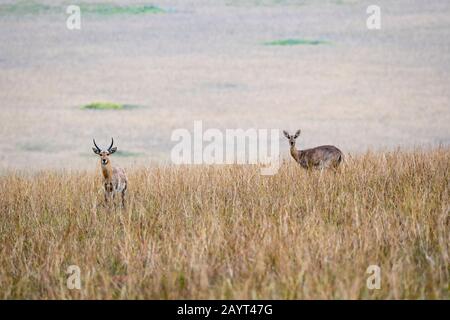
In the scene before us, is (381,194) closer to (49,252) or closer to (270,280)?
(270,280)

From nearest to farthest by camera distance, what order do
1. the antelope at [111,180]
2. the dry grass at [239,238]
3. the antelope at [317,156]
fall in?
the dry grass at [239,238] → the antelope at [111,180] → the antelope at [317,156]

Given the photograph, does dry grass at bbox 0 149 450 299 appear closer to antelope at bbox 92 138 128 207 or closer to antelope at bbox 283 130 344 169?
antelope at bbox 92 138 128 207

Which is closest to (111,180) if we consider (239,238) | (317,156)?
(239,238)

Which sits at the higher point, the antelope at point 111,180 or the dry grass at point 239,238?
the antelope at point 111,180

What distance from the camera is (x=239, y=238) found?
817 centimetres

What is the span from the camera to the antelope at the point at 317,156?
47.4 ft

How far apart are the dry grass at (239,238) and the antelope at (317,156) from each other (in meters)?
1.21

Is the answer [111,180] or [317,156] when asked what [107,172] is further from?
[317,156]

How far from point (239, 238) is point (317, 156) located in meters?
6.92

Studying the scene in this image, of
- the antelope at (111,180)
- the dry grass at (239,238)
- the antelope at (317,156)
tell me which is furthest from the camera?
the antelope at (317,156)

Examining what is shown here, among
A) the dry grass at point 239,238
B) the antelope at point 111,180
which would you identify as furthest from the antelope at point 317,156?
the antelope at point 111,180

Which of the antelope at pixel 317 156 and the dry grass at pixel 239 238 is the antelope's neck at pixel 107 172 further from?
the antelope at pixel 317 156

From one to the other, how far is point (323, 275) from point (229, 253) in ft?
4.60
